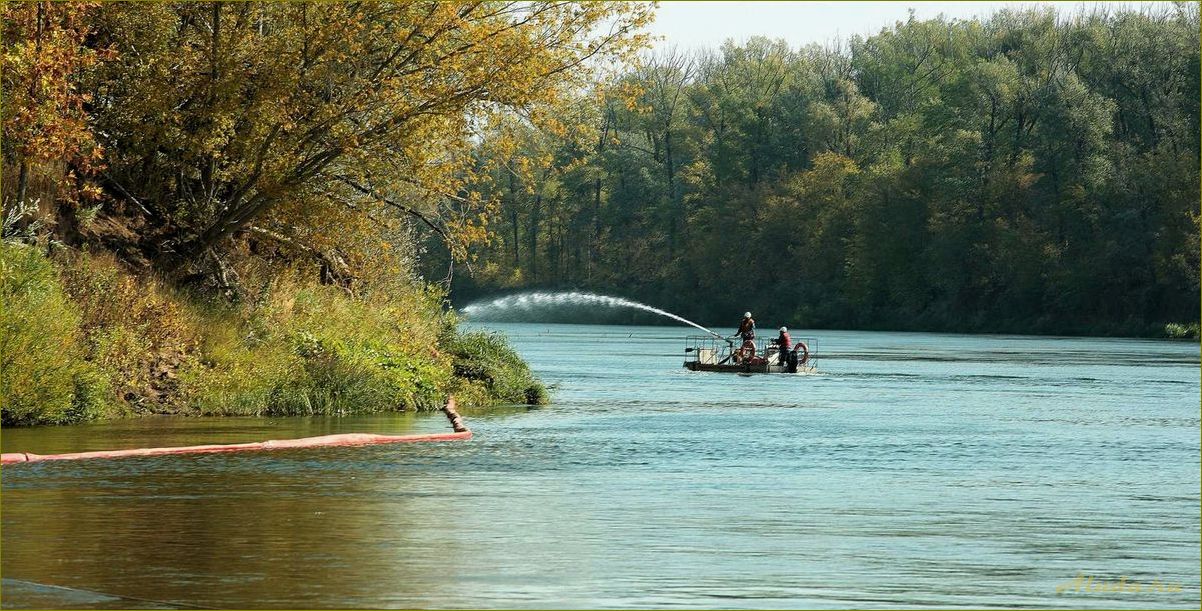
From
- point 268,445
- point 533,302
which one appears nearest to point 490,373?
point 268,445

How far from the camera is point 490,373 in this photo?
3809cm

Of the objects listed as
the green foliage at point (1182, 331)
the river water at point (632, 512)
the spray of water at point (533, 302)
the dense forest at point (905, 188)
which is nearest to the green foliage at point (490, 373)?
the river water at point (632, 512)

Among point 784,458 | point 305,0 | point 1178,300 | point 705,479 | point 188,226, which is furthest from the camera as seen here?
point 1178,300

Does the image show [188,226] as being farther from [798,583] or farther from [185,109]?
[798,583]

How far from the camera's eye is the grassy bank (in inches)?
1070

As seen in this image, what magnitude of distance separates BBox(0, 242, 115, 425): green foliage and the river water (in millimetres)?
550

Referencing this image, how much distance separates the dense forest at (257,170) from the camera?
30.7 meters

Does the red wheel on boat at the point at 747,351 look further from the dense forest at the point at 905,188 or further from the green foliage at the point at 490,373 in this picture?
the dense forest at the point at 905,188

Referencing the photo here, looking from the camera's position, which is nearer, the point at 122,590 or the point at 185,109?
the point at 122,590

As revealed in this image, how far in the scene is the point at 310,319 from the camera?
113 ft

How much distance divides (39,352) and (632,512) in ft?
37.8

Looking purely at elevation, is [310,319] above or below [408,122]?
below

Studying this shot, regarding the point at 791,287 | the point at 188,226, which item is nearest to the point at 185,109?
the point at 188,226

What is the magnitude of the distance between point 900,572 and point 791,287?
396ft
